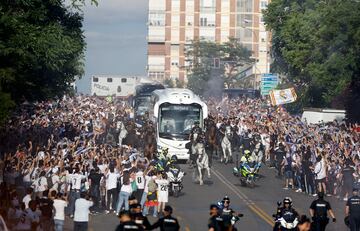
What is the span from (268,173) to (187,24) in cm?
9932

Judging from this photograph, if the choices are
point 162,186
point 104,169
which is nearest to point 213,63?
point 104,169

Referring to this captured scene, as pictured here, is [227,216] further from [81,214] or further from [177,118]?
[177,118]

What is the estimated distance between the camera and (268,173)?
43438 mm

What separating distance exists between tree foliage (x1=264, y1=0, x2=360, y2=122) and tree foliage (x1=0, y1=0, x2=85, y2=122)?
18.3 m

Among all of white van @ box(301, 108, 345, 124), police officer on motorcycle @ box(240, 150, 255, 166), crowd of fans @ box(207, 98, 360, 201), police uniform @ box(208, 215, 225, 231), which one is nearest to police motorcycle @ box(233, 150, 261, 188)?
police officer on motorcycle @ box(240, 150, 255, 166)

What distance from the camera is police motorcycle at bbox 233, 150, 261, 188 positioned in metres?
36.8

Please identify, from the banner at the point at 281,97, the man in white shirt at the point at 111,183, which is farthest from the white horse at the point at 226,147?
the banner at the point at 281,97

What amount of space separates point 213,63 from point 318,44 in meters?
59.4

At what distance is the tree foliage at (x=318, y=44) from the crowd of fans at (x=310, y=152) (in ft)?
32.4

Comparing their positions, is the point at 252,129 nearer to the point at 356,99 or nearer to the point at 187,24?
the point at 356,99

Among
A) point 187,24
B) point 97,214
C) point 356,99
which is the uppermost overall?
point 187,24

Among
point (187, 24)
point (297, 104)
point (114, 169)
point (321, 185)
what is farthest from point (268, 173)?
point (187, 24)

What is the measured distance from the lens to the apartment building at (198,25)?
14038cm

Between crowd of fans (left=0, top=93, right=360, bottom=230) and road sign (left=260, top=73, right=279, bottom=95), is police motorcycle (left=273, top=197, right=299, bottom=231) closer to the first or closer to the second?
crowd of fans (left=0, top=93, right=360, bottom=230)
